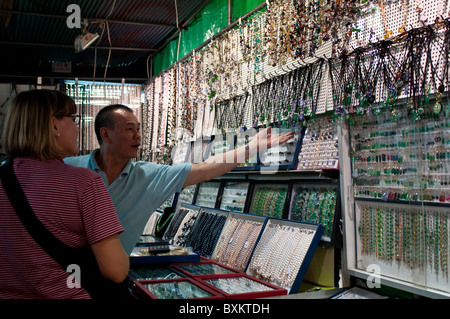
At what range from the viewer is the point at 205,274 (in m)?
2.62

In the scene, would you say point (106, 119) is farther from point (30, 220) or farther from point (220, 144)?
point (220, 144)

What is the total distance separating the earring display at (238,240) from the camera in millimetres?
2898

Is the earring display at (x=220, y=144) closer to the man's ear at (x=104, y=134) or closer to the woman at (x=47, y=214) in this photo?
the man's ear at (x=104, y=134)

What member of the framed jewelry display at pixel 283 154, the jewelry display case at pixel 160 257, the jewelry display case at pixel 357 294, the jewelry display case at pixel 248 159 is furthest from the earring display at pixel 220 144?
the jewelry display case at pixel 357 294

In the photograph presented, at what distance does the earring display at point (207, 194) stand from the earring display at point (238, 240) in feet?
2.34

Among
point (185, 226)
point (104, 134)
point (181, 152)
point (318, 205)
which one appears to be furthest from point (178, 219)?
point (318, 205)

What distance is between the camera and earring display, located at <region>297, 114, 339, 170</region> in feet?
8.44

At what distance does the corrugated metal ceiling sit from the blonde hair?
3635mm

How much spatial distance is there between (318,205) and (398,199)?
24.0 inches

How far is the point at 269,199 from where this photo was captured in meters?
3.20

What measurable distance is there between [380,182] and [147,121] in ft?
14.4

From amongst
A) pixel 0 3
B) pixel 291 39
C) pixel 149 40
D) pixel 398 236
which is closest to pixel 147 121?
pixel 149 40

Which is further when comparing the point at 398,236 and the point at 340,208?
the point at 340,208
